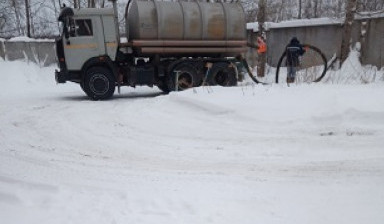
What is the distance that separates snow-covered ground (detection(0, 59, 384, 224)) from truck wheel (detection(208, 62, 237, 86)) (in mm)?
3508

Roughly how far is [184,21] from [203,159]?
776 centimetres

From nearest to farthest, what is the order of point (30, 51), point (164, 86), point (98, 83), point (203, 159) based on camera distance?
1. point (203, 159)
2. point (98, 83)
3. point (164, 86)
4. point (30, 51)

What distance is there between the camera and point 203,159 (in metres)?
6.14

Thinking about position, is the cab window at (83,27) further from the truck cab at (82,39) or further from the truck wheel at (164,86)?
the truck wheel at (164,86)

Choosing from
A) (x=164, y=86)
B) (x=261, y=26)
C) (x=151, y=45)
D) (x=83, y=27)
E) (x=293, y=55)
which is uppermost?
(x=83, y=27)

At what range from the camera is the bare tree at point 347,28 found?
51.4ft

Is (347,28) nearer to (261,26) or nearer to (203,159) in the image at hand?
(261,26)

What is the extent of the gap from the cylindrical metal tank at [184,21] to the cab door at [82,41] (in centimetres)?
111

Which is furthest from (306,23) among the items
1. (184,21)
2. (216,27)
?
(184,21)

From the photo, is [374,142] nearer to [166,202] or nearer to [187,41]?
[166,202]

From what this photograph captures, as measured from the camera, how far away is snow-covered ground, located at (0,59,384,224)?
416 centimetres

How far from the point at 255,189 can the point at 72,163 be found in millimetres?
2770

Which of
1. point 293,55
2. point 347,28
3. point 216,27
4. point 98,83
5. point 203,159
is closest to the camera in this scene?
point 203,159

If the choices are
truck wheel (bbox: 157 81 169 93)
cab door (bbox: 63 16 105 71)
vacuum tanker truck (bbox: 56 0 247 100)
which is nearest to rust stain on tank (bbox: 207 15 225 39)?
vacuum tanker truck (bbox: 56 0 247 100)
